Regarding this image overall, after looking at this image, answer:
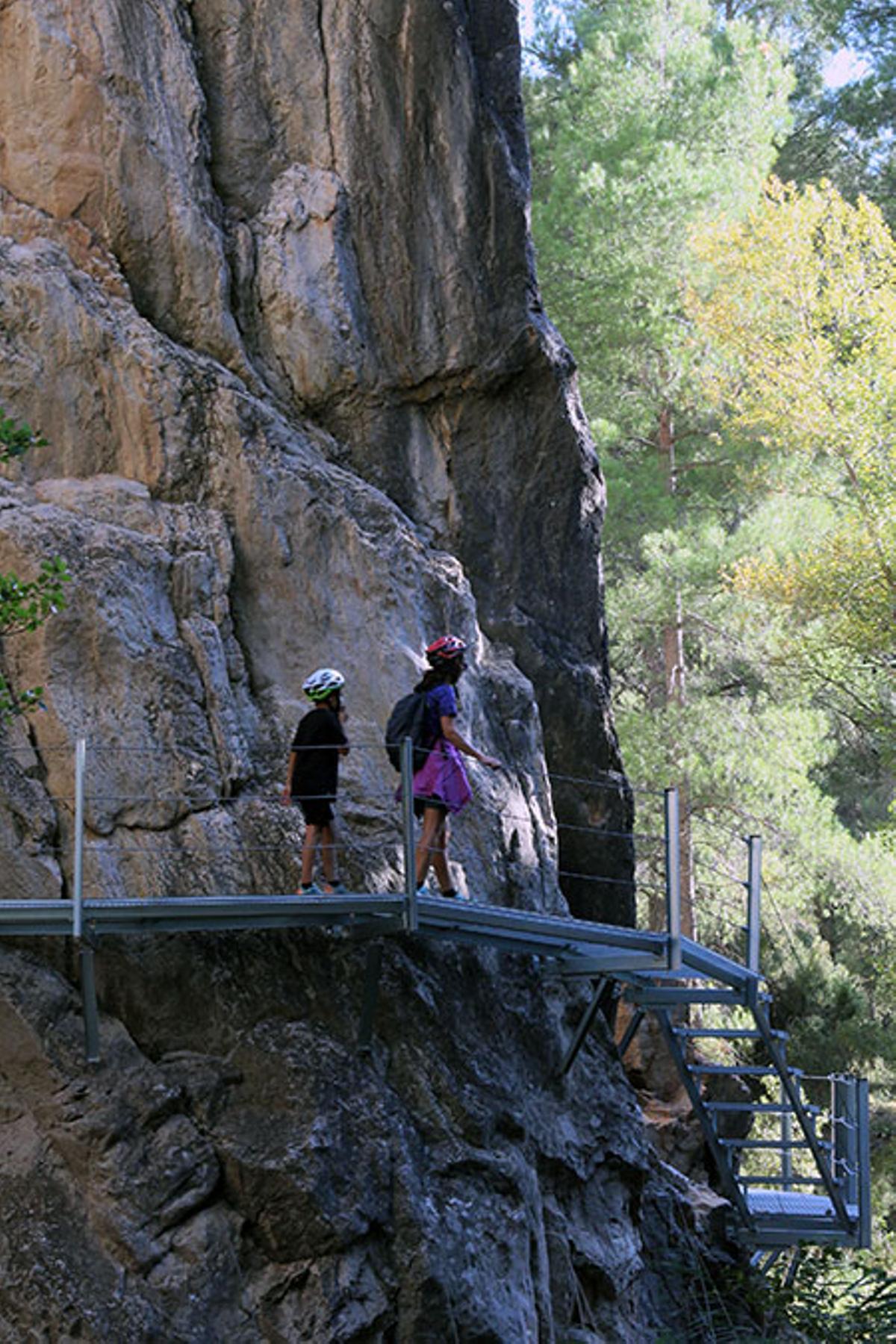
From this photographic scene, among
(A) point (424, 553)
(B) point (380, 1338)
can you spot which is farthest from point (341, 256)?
(B) point (380, 1338)

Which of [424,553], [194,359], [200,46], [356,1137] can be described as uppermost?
[200,46]

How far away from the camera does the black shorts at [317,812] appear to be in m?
10.9

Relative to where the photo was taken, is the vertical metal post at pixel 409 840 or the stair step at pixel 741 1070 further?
the stair step at pixel 741 1070

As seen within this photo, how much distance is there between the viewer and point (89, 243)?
1330 centimetres

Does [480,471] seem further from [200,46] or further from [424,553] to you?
[200,46]

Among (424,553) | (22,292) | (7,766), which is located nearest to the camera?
(7,766)

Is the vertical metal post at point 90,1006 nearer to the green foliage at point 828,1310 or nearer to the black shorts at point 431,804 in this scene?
the black shorts at point 431,804

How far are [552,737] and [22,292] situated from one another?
601 centimetres

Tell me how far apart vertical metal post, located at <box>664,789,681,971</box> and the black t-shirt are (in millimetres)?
2126

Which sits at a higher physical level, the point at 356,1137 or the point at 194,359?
the point at 194,359

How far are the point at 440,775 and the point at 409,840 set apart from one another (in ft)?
2.57

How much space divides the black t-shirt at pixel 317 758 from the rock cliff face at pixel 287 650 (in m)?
0.91

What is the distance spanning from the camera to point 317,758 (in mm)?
10891

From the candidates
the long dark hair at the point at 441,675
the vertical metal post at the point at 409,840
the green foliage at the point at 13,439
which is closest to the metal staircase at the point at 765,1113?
the long dark hair at the point at 441,675
